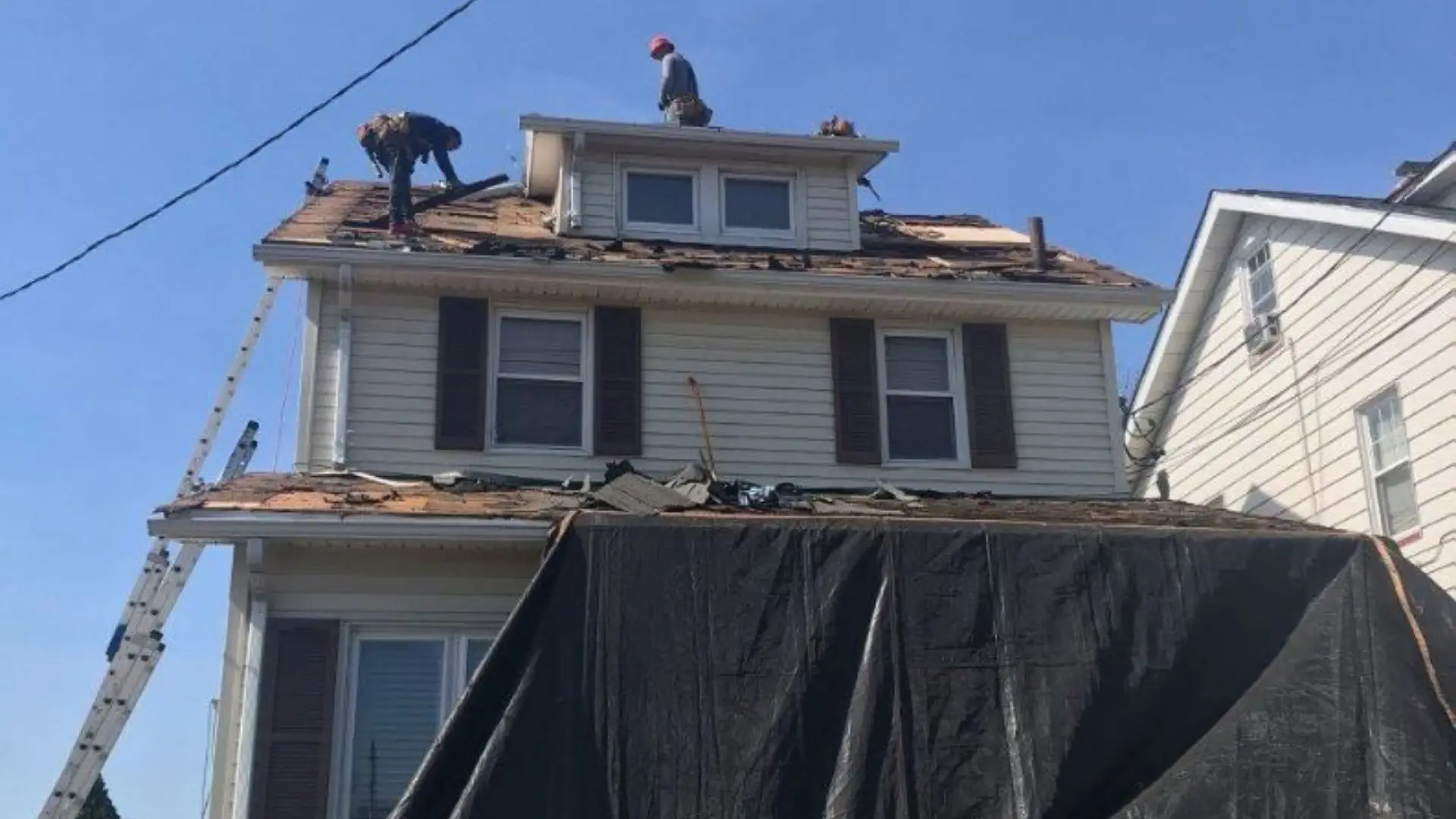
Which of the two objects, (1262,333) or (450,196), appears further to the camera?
(1262,333)

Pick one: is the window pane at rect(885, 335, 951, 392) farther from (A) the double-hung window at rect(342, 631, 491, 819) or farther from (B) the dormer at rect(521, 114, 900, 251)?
(A) the double-hung window at rect(342, 631, 491, 819)

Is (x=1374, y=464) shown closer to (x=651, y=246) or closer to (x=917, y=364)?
(x=917, y=364)

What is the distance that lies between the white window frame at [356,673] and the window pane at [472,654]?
10mm

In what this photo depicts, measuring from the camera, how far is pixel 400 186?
42.1ft

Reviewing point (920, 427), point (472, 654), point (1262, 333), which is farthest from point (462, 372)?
point (1262, 333)

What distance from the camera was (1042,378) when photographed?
1270 cm

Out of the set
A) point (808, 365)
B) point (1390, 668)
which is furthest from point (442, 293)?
point (1390, 668)

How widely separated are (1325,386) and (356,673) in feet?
30.3

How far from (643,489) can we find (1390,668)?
442 centimetres

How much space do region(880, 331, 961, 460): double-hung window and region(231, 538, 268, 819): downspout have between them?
5.06 metres

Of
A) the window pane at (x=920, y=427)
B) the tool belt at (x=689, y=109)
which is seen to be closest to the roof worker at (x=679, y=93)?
the tool belt at (x=689, y=109)

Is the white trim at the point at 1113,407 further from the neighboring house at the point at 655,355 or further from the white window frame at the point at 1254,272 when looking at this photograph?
the white window frame at the point at 1254,272

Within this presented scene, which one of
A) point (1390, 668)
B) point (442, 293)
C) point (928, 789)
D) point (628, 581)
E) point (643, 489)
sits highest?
point (442, 293)

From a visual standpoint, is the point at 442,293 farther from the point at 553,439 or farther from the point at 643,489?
the point at 643,489
